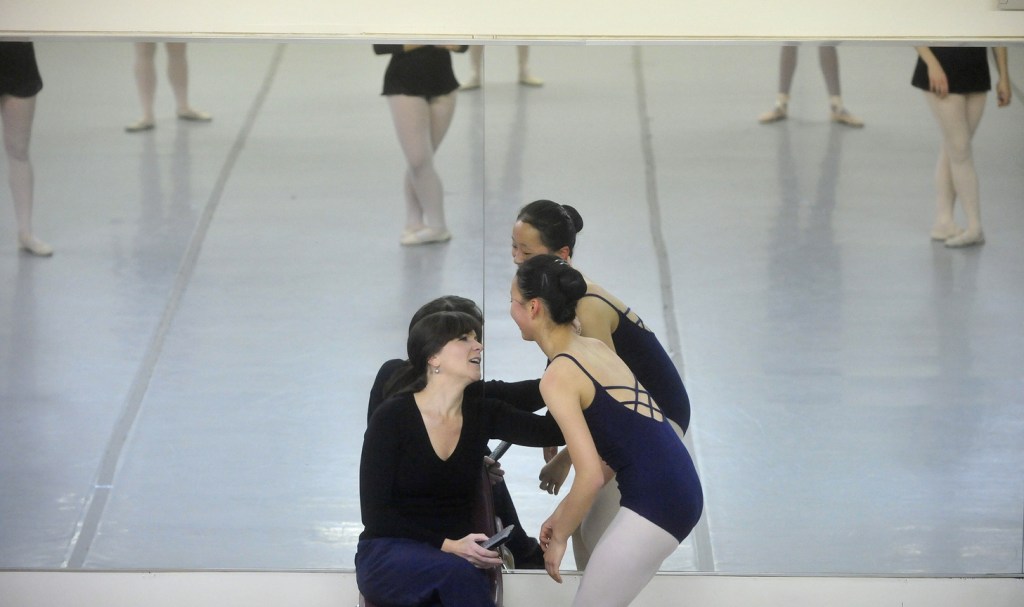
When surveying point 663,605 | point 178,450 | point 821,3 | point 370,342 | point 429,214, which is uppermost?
point 821,3

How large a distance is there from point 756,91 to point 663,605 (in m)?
1.77

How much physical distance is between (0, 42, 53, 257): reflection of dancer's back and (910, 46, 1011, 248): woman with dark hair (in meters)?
2.93

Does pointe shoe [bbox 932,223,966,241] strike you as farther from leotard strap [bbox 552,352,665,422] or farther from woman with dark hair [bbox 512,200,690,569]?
leotard strap [bbox 552,352,665,422]

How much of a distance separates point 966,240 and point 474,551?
2093mm

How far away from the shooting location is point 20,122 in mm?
4082

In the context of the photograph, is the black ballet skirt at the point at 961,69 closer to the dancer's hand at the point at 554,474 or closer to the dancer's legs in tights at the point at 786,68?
the dancer's legs in tights at the point at 786,68

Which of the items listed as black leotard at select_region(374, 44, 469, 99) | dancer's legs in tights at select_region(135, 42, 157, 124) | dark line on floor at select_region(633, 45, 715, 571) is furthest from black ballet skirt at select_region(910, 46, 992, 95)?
dancer's legs in tights at select_region(135, 42, 157, 124)

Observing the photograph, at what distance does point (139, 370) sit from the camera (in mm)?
4223

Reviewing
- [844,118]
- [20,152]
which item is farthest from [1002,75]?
[20,152]

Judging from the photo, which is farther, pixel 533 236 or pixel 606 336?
pixel 533 236

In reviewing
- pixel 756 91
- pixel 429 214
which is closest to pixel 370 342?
pixel 429 214

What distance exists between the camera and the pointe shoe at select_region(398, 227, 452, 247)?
4059mm

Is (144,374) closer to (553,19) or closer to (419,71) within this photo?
(419,71)

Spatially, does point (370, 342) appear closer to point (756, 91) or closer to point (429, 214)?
point (429, 214)
